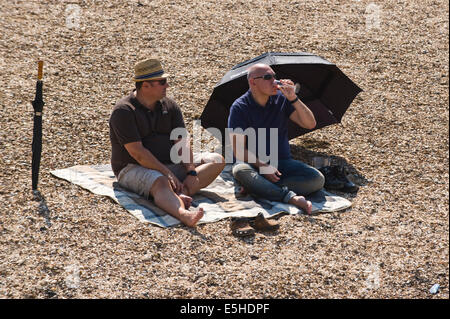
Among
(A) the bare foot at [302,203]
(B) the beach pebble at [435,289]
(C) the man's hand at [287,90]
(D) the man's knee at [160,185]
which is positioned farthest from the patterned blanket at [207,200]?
(B) the beach pebble at [435,289]

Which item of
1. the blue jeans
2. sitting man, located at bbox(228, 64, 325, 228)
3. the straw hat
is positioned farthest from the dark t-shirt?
the blue jeans

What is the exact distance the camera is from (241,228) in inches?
197

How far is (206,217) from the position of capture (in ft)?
17.3

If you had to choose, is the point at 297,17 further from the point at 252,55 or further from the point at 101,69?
the point at 101,69

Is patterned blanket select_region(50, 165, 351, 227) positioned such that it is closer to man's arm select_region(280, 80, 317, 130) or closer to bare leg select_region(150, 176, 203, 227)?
bare leg select_region(150, 176, 203, 227)

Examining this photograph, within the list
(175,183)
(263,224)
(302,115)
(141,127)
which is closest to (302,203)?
(263,224)

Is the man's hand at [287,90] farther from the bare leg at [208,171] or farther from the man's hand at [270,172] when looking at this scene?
the bare leg at [208,171]

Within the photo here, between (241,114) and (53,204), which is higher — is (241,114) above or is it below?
above

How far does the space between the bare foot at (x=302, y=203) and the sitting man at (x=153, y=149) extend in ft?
2.46

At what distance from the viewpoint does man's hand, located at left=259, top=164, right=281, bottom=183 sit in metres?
5.75

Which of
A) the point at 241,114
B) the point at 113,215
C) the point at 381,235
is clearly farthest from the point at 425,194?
the point at 113,215

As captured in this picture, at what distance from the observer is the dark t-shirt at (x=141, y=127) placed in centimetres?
541
